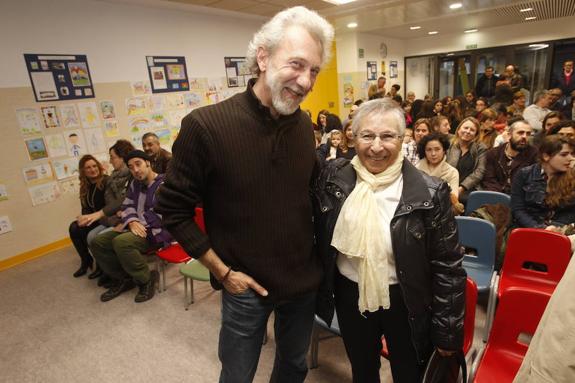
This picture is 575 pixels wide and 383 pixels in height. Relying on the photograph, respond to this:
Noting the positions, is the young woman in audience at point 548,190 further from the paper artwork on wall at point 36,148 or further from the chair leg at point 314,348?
the paper artwork on wall at point 36,148

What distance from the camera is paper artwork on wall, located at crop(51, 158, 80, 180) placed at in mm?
4012

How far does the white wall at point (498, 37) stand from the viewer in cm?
866

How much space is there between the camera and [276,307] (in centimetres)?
131

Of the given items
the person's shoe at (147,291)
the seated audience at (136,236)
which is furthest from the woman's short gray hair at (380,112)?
the person's shoe at (147,291)

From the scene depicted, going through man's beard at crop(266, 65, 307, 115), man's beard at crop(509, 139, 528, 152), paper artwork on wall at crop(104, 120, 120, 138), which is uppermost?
man's beard at crop(266, 65, 307, 115)

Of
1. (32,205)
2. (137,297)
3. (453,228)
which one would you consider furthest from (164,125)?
(453,228)

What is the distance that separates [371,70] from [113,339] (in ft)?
29.2

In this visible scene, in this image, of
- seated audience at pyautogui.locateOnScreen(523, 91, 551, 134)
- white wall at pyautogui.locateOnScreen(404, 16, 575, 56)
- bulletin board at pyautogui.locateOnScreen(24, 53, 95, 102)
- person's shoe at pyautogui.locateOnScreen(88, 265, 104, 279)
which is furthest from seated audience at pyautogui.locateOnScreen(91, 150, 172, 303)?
white wall at pyautogui.locateOnScreen(404, 16, 575, 56)

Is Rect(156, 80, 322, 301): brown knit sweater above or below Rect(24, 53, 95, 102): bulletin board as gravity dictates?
below

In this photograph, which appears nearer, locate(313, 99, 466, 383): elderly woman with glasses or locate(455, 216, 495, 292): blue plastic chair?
locate(313, 99, 466, 383): elderly woman with glasses

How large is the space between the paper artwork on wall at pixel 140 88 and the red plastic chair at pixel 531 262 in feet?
15.4

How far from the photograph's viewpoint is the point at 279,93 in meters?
1.05

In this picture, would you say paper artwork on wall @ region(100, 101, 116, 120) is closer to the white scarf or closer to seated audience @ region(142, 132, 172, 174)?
seated audience @ region(142, 132, 172, 174)

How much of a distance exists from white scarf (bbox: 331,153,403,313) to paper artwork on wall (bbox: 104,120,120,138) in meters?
4.21
